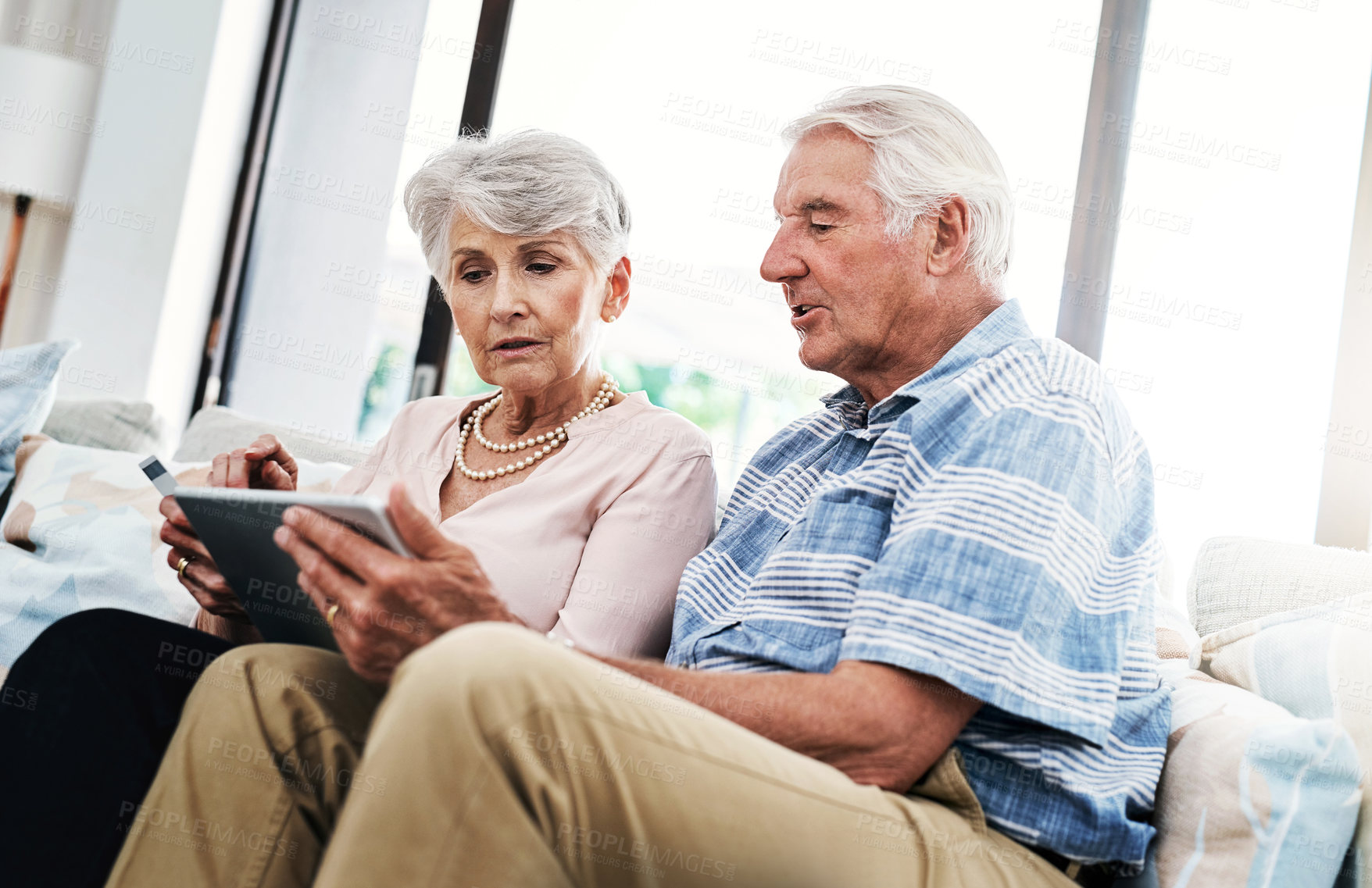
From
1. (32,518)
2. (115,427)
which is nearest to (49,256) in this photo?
(115,427)

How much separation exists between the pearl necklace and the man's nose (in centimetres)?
34

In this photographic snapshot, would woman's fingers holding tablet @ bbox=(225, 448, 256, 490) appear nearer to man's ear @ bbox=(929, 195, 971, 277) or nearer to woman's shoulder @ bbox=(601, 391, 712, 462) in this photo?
woman's shoulder @ bbox=(601, 391, 712, 462)

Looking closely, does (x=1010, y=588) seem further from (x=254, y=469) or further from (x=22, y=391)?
(x=22, y=391)

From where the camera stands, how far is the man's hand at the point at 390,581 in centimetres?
98

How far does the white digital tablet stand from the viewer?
0.94 m

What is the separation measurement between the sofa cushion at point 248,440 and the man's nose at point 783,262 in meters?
1.02

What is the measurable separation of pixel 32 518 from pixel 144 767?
3.12ft

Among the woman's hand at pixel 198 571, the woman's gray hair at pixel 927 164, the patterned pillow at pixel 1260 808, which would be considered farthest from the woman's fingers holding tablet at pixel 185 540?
the patterned pillow at pixel 1260 808

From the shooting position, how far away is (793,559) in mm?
1136

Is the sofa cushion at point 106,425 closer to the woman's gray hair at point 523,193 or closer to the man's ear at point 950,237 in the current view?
the woman's gray hair at point 523,193

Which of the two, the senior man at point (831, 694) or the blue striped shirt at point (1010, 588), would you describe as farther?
the blue striped shirt at point (1010, 588)

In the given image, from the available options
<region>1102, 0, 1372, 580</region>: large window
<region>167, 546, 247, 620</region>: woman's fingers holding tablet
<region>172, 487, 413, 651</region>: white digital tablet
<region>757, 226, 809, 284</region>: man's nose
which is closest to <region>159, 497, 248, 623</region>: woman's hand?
<region>167, 546, 247, 620</region>: woman's fingers holding tablet

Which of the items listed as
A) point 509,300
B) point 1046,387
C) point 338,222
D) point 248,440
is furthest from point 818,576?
point 338,222

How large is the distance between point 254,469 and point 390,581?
1.96 feet
